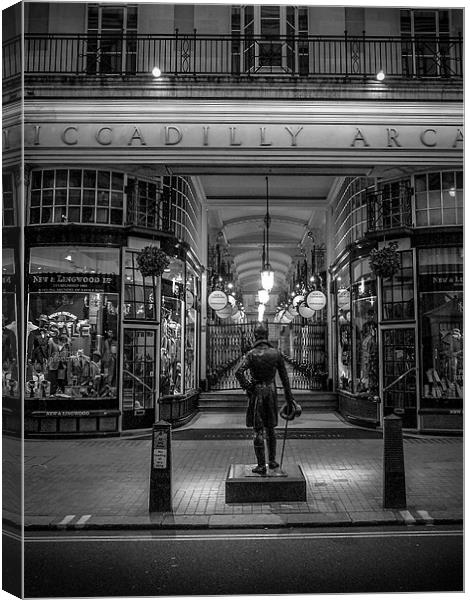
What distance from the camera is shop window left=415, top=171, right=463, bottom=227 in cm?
1185

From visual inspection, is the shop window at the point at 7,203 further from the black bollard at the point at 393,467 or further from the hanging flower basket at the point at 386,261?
the hanging flower basket at the point at 386,261

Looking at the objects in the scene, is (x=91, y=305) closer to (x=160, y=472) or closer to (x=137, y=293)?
(x=137, y=293)

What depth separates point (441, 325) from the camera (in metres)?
11.7

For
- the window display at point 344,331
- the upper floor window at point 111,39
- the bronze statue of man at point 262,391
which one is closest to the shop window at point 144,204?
the upper floor window at point 111,39

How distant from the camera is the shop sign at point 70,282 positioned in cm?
1130

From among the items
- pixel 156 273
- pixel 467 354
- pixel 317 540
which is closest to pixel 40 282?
pixel 156 273

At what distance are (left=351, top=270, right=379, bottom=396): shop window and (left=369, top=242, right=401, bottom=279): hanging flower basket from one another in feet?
4.70

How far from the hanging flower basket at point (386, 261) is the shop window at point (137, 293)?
4855 mm

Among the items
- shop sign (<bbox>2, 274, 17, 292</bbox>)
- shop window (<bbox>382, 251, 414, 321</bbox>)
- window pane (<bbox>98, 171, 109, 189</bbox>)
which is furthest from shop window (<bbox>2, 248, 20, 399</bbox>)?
shop window (<bbox>382, 251, 414, 321</bbox>)

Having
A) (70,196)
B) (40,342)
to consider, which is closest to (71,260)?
(70,196)

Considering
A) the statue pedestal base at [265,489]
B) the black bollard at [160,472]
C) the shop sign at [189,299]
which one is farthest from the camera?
the shop sign at [189,299]

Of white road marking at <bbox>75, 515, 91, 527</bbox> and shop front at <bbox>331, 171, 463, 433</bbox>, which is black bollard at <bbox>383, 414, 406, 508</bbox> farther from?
shop front at <bbox>331, 171, 463, 433</bbox>

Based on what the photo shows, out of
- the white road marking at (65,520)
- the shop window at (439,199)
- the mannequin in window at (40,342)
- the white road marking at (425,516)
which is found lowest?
the white road marking at (65,520)

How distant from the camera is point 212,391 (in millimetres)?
17109
